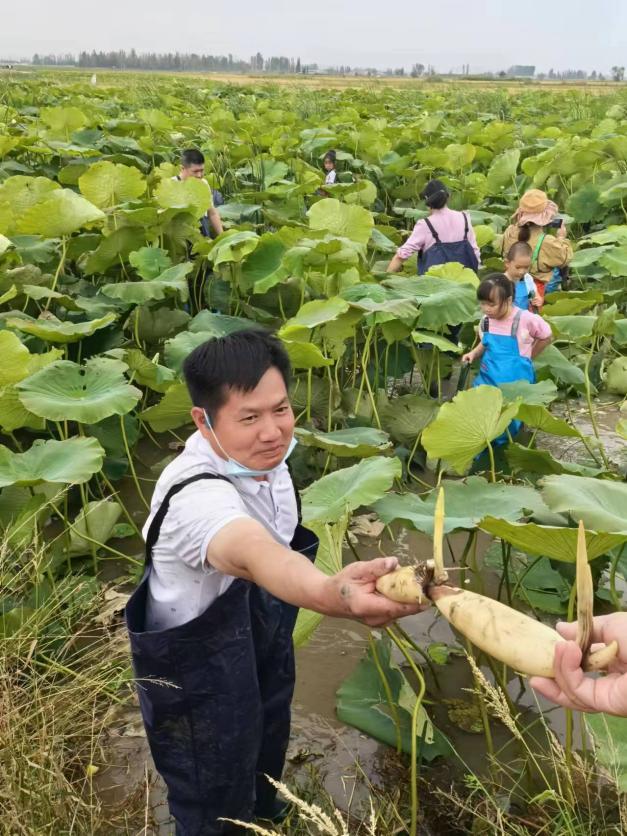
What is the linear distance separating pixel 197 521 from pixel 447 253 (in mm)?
3769

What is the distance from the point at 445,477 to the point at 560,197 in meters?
5.34

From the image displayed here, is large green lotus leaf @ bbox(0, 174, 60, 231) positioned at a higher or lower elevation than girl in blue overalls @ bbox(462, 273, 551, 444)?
higher

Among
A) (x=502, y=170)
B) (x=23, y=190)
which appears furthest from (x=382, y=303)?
(x=502, y=170)

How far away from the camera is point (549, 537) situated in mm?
1579

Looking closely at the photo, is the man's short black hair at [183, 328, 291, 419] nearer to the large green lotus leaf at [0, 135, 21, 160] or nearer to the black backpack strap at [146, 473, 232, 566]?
the black backpack strap at [146, 473, 232, 566]

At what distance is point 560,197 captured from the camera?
8.05m

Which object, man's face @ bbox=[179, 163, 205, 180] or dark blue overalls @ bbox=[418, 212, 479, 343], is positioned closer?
dark blue overalls @ bbox=[418, 212, 479, 343]

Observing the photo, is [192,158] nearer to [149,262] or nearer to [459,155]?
[149,262]

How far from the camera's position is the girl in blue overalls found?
3.39m

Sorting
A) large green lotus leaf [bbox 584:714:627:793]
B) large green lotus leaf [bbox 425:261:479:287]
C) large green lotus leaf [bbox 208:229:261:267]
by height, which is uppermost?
large green lotus leaf [bbox 208:229:261:267]

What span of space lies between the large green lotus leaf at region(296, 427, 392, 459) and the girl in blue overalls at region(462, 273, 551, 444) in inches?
29.3

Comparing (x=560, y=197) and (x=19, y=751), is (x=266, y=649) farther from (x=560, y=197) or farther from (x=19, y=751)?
(x=560, y=197)

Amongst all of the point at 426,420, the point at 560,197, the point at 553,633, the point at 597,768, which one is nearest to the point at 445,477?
the point at 426,420

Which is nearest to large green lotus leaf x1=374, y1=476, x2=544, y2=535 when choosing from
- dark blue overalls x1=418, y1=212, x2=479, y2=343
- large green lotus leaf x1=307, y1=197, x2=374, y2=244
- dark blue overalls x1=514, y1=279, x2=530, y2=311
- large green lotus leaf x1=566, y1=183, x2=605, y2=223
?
dark blue overalls x1=514, y1=279, x2=530, y2=311
